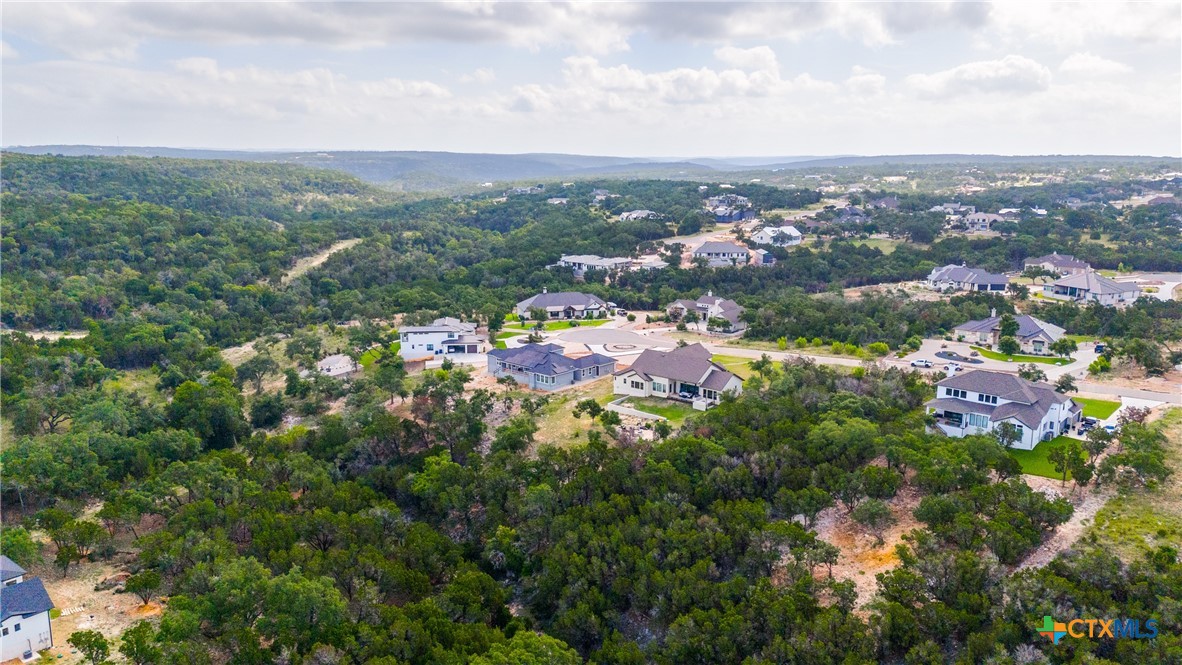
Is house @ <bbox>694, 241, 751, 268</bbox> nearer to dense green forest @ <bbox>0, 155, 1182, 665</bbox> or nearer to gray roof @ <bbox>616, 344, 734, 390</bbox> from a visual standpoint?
dense green forest @ <bbox>0, 155, 1182, 665</bbox>

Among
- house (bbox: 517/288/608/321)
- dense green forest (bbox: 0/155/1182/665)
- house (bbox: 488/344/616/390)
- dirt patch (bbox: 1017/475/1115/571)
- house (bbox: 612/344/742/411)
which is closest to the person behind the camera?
dense green forest (bbox: 0/155/1182/665)

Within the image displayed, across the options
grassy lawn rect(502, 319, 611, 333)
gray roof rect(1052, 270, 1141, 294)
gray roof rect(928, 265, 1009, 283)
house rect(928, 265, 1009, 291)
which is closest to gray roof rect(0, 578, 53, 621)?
grassy lawn rect(502, 319, 611, 333)

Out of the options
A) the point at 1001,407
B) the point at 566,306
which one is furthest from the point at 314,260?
the point at 1001,407

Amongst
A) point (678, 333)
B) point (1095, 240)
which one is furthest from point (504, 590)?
point (1095, 240)

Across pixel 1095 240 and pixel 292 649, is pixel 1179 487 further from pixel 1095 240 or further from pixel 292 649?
pixel 1095 240

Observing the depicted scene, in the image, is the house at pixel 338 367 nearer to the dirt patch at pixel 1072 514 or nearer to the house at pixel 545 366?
the house at pixel 545 366

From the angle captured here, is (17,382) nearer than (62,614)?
No

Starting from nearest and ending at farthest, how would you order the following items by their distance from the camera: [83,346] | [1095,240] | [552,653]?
[552,653] → [83,346] → [1095,240]
